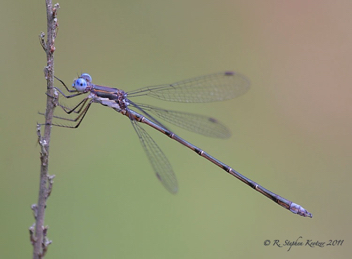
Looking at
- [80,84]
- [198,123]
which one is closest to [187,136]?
[198,123]

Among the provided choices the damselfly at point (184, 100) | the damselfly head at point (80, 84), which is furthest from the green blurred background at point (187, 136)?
the damselfly head at point (80, 84)

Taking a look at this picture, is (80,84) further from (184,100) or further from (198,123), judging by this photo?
(198,123)

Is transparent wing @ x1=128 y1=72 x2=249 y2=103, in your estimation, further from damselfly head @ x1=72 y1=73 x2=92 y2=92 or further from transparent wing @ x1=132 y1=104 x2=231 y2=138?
damselfly head @ x1=72 y1=73 x2=92 y2=92

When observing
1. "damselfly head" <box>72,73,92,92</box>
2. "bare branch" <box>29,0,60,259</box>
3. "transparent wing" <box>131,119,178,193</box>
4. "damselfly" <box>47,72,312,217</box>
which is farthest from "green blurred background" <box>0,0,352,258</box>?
"bare branch" <box>29,0,60,259</box>

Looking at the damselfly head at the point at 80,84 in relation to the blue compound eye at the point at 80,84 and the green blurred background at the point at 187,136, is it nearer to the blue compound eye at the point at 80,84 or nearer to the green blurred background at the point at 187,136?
the blue compound eye at the point at 80,84

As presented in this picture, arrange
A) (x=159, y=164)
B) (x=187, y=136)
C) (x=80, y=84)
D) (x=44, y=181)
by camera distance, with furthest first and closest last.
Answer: (x=187, y=136) → (x=159, y=164) → (x=80, y=84) → (x=44, y=181)
